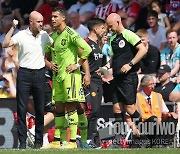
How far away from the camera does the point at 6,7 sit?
72.4 feet

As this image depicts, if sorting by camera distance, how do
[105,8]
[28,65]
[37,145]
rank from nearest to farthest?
[28,65]
[37,145]
[105,8]

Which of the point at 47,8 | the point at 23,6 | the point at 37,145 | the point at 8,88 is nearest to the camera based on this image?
the point at 37,145

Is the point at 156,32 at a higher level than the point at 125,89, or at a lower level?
higher

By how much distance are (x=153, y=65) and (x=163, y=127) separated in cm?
279

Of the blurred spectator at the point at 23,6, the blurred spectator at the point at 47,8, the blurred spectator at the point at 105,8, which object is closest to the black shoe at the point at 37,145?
the blurred spectator at the point at 105,8

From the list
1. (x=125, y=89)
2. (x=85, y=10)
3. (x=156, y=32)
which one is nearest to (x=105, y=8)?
(x=85, y=10)

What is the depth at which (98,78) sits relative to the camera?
16.8m

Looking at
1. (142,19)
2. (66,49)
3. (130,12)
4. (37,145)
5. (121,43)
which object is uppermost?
(130,12)

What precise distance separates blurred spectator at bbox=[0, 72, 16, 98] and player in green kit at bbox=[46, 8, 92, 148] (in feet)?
11.4

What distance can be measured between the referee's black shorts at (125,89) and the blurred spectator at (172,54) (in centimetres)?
266

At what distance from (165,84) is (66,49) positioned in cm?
406

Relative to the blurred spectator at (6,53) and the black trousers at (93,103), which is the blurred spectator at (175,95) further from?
the blurred spectator at (6,53)

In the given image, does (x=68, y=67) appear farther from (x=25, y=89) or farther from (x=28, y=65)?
(x=25, y=89)

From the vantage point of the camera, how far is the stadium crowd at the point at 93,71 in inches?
590
